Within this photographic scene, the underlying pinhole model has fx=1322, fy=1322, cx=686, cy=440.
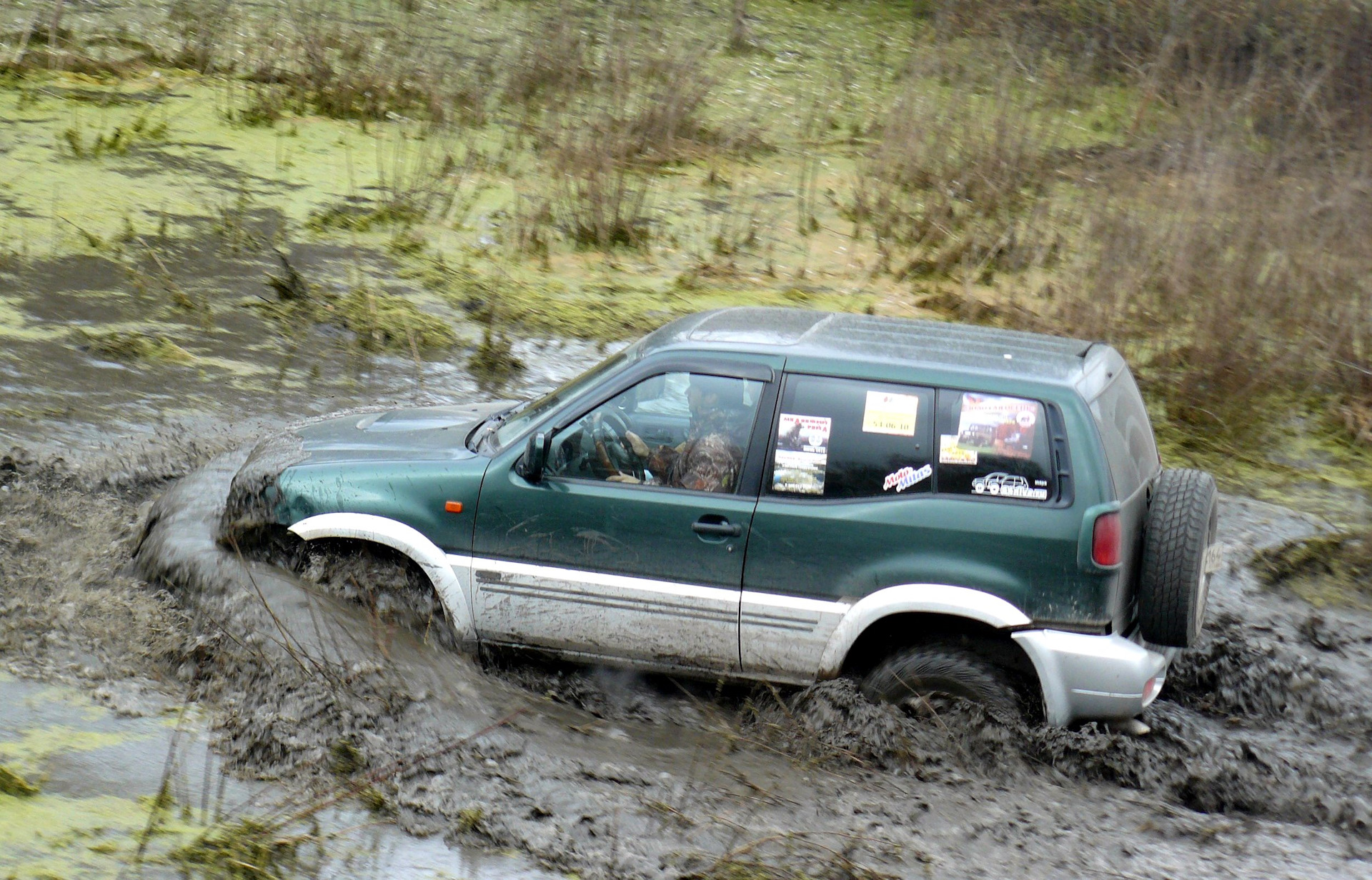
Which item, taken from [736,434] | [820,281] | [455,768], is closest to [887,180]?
[820,281]

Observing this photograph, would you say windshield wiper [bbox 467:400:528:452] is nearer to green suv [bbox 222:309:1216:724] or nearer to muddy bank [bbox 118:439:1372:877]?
green suv [bbox 222:309:1216:724]

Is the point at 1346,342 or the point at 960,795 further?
the point at 1346,342

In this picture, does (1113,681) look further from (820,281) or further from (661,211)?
(661,211)

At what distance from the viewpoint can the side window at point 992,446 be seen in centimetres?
484

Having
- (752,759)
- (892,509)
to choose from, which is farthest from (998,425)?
(752,759)

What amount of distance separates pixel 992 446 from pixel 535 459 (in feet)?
5.71

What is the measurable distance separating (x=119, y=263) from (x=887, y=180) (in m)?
7.16

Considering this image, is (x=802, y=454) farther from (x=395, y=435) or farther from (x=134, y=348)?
(x=134, y=348)

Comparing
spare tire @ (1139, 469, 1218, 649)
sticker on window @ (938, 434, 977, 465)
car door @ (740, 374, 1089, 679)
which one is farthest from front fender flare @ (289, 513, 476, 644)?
spare tire @ (1139, 469, 1218, 649)

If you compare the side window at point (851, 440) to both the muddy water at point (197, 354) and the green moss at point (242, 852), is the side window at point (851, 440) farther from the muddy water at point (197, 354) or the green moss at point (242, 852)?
the muddy water at point (197, 354)

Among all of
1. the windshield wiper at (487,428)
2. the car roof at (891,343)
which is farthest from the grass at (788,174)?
the car roof at (891,343)

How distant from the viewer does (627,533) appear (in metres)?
5.11

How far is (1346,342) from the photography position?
970 centimetres

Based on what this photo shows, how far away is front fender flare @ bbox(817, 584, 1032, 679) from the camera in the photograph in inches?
189
